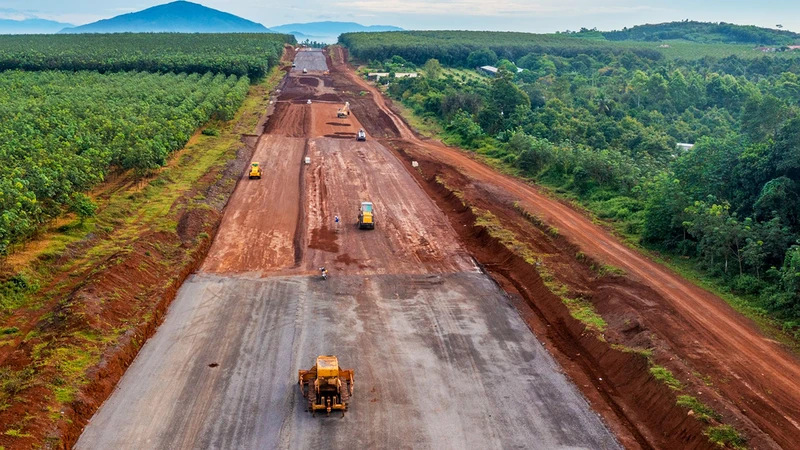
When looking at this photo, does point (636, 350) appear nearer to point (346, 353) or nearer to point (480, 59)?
point (346, 353)

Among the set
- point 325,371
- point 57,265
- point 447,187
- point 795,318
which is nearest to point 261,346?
point 325,371

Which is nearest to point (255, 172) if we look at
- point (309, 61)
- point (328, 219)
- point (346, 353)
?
point (328, 219)

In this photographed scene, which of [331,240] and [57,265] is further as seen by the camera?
[331,240]

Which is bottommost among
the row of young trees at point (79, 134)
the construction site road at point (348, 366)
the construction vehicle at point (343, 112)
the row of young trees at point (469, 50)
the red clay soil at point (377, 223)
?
the construction site road at point (348, 366)

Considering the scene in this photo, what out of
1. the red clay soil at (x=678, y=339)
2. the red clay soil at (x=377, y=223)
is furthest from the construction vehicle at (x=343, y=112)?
the red clay soil at (x=678, y=339)

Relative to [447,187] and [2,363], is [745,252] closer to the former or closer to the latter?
[447,187]

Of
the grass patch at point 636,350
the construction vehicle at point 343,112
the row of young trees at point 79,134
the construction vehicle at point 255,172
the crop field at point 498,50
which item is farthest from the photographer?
the crop field at point 498,50

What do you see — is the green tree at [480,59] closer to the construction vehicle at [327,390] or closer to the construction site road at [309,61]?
the construction site road at [309,61]
